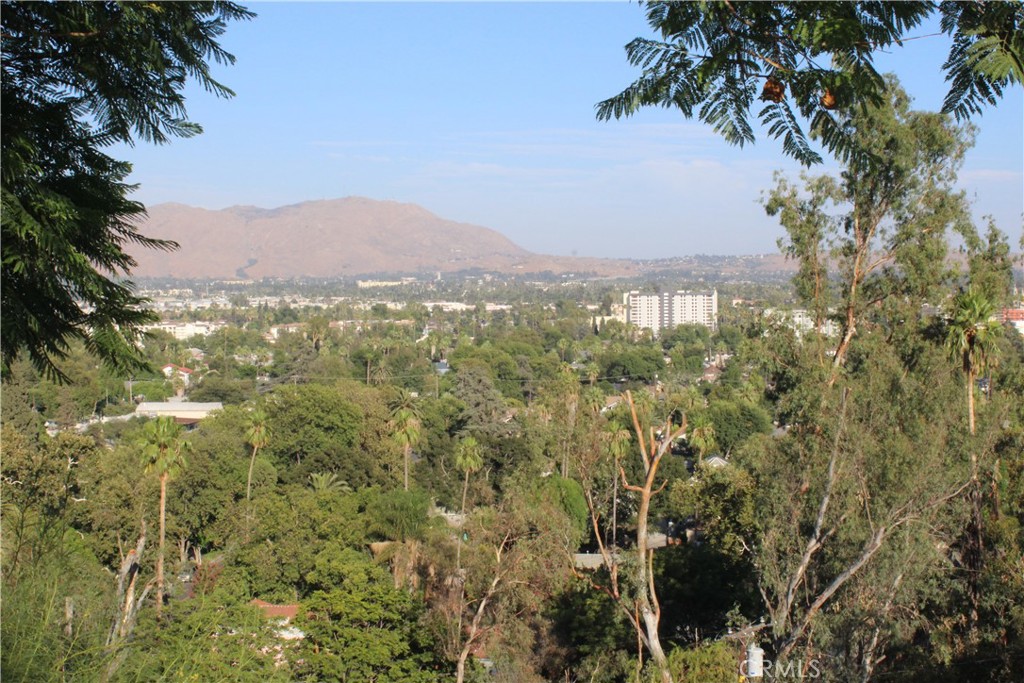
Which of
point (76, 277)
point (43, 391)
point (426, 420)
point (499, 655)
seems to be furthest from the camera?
point (43, 391)

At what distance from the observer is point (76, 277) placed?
6.74ft

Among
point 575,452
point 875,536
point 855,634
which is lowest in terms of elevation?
point 855,634

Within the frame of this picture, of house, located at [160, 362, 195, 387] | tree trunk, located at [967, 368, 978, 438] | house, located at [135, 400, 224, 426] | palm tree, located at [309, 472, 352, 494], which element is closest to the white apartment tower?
house, located at [160, 362, 195, 387]

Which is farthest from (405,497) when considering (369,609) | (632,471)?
(369,609)

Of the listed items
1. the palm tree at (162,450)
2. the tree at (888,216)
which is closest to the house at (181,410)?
the palm tree at (162,450)

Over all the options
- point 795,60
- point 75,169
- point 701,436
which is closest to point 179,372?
point 701,436

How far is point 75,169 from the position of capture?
91.9 inches

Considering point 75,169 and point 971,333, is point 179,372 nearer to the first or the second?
point 971,333

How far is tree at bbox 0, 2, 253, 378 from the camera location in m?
2.02

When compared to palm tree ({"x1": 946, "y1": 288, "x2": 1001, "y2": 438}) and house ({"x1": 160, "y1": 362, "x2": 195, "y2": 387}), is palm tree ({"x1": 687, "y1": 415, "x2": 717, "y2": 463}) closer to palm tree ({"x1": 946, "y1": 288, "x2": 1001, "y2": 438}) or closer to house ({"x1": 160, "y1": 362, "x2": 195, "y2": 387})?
palm tree ({"x1": 946, "y1": 288, "x2": 1001, "y2": 438})

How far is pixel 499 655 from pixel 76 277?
1014cm

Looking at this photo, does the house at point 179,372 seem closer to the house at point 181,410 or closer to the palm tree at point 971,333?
the house at point 181,410

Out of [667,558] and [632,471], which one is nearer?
[667,558]

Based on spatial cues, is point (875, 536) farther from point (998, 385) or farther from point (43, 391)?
point (43, 391)
